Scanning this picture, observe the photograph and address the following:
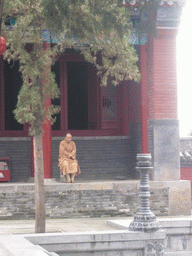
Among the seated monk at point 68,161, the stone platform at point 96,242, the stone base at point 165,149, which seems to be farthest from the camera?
the stone base at point 165,149

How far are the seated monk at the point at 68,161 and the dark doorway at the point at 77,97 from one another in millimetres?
2155

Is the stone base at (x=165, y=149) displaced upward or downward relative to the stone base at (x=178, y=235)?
upward

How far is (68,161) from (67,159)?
6cm

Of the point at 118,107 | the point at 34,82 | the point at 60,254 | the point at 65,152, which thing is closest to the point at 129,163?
the point at 118,107

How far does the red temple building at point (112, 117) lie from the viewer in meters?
13.2

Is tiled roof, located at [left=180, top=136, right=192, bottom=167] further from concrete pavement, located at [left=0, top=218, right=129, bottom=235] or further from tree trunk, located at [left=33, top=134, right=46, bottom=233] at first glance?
tree trunk, located at [left=33, top=134, right=46, bottom=233]

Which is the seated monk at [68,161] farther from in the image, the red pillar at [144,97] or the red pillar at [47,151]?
the red pillar at [144,97]

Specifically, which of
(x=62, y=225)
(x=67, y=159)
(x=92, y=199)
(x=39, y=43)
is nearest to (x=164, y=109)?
(x=67, y=159)

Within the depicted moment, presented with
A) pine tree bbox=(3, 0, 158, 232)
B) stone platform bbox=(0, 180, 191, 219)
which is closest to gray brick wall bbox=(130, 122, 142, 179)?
stone platform bbox=(0, 180, 191, 219)

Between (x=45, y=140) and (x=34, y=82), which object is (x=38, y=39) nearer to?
(x=34, y=82)

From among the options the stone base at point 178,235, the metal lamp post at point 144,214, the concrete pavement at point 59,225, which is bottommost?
the concrete pavement at point 59,225

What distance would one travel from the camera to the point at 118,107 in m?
15.2

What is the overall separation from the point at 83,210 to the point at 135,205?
123 cm

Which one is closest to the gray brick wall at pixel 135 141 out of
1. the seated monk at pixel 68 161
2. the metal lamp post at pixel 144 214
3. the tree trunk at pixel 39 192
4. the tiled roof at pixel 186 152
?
the tiled roof at pixel 186 152
